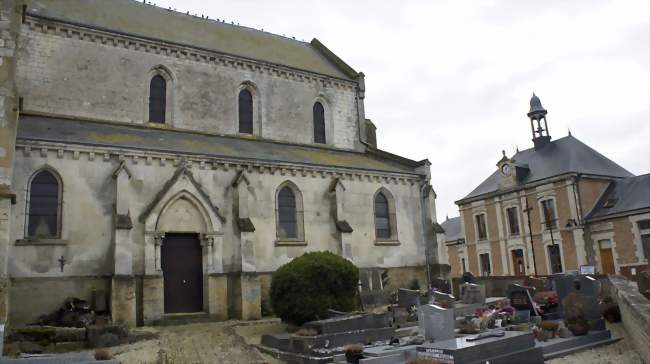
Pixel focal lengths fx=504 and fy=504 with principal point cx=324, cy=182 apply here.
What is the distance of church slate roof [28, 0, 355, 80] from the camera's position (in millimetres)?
21781

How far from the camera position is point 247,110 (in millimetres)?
24891

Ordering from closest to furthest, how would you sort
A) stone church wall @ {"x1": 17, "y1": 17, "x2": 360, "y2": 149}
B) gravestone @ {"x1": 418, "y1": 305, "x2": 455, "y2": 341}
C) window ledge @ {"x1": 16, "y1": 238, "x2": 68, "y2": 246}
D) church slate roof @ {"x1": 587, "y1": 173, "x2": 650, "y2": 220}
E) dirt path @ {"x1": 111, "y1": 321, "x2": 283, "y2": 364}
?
dirt path @ {"x1": 111, "y1": 321, "x2": 283, "y2": 364} → gravestone @ {"x1": 418, "y1": 305, "x2": 455, "y2": 341} → window ledge @ {"x1": 16, "y1": 238, "x2": 68, "y2": 246} → stone church wall @ {"x1": 17, "y1": 17, "x2": 360, "y2": 149} → church slate roof @ {"x1": 587, "y1": 173, "x2": 650, "y2": 220}

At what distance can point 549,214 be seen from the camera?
34.9 metres

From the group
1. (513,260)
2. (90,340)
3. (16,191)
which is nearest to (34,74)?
(16,191)

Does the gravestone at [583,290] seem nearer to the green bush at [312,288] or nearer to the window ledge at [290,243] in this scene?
the green bush at [312,288]

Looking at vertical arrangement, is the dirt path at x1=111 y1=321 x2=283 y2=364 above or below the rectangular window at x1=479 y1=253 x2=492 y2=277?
below

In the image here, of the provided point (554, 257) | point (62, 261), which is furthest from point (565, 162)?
point (62, 261)

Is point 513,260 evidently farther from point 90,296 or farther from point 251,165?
point 90,296

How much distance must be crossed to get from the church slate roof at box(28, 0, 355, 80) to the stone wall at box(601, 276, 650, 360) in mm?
17313

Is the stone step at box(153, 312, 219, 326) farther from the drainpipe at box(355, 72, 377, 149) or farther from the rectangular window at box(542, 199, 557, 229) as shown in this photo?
the rectangular window at box(542, 199, 557, 229)

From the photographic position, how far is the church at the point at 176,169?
1582 centimetres

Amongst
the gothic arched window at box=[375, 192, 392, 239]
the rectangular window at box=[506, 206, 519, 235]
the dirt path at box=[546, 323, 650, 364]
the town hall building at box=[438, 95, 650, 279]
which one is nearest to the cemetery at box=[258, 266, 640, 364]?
the dirt path at box=[546, 323, 650, 364]

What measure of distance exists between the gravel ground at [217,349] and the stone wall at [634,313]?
29 centimetres

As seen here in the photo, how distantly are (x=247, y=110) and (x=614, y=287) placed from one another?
17.2 metres
